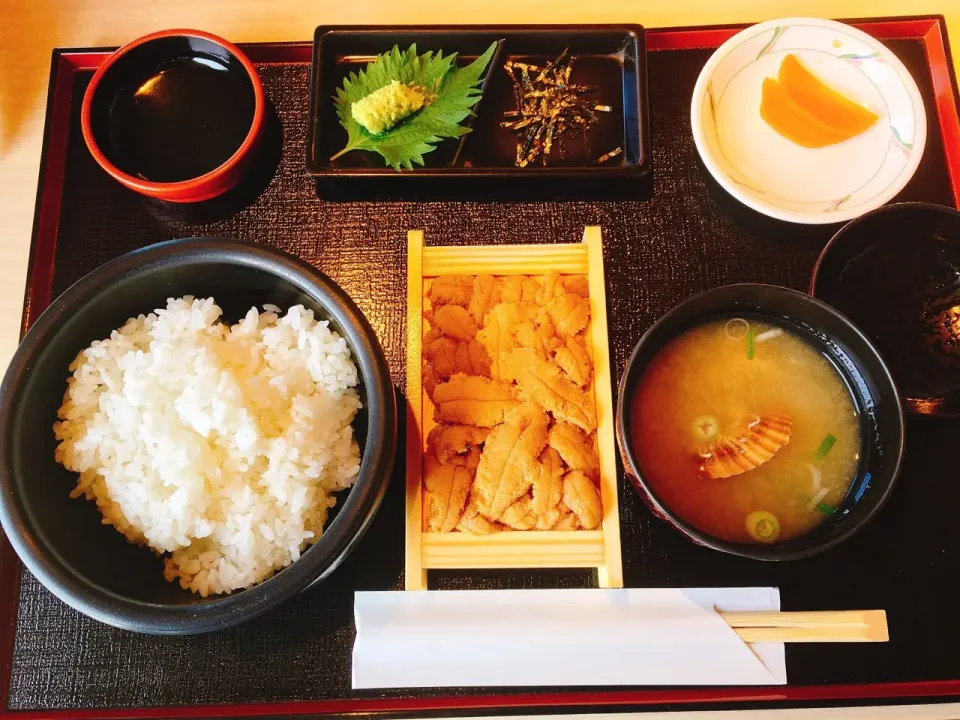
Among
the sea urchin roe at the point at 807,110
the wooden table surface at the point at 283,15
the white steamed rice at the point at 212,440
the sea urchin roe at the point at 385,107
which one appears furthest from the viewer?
the wooden table surface at the point at 283,15

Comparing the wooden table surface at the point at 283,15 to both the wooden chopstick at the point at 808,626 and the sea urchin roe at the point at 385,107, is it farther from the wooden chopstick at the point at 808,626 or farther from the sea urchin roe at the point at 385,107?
the wooden chopstick at the point at 808,626

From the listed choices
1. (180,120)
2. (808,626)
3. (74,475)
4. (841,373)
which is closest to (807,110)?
(841,373)

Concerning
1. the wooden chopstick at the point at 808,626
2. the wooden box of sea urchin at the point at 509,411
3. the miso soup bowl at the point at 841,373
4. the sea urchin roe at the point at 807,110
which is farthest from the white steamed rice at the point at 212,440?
the sea urchin roe at the point at 807,110

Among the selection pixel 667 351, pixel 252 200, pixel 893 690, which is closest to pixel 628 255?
pixel 667 351

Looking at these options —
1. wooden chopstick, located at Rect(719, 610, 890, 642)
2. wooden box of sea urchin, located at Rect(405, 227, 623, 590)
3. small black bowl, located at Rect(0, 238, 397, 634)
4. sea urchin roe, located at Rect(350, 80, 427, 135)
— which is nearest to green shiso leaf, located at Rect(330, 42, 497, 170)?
sea urchin roe, located at Rect(350, 80, 427, 135)

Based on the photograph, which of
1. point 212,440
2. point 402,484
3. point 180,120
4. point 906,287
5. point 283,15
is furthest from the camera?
point 283,15

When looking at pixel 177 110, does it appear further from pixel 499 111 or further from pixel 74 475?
pixel 74 475
